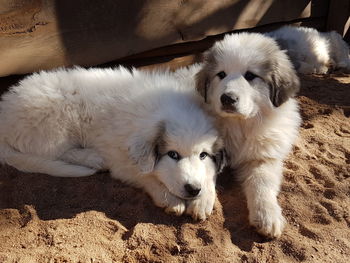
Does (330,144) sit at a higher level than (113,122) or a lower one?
lower

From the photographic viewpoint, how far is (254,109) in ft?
10.8

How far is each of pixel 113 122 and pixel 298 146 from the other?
1.78 meters

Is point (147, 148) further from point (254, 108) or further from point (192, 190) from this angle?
point (254, 108)

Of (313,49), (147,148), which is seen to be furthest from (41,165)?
(313,49)

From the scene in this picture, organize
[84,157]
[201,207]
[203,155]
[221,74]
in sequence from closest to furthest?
[201,207], [203,155], [221,74], [84,157]

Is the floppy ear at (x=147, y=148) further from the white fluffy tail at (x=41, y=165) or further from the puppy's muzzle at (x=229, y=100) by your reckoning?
the white fluffy tail at (x=41, y=165)

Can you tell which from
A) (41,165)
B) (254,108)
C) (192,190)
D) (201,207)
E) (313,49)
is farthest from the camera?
(313,49)

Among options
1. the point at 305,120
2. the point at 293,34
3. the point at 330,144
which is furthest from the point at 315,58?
the point at 330,144

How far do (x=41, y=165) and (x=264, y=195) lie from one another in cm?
180

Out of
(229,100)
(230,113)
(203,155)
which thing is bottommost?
(203,155)

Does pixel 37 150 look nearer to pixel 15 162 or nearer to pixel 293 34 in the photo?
pixel 15 162

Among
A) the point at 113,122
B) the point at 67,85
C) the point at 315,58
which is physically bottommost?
the point at 315,58

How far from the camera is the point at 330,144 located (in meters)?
4.16

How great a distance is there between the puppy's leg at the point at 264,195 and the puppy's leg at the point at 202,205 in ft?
0.98
